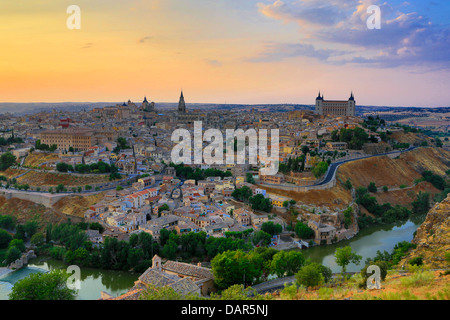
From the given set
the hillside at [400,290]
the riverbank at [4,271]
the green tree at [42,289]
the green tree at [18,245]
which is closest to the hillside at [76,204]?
the green tree at [18,245]

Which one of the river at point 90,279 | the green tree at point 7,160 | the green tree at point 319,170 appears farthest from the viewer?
the green tree at point 7,160

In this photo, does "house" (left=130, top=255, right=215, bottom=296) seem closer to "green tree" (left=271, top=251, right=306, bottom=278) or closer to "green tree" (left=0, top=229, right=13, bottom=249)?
"green tree" (left=271, top=251, right=306, bottom=278)

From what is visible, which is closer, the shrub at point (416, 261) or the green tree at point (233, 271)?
the green tree at point (233, 271)

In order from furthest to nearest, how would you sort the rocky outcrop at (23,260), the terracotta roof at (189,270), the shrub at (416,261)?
1. the rocky outcrop at (23,260)
2. the shrub at (416,261)
3. the terracotta roof at (189,270)

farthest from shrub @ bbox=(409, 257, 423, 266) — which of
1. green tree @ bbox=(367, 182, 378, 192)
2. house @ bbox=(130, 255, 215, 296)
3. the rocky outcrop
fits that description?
the rocky outcrop

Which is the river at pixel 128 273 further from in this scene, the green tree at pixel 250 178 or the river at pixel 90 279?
the green tree at pixel 250 178

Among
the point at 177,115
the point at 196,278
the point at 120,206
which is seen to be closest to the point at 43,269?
the point at 120,206
